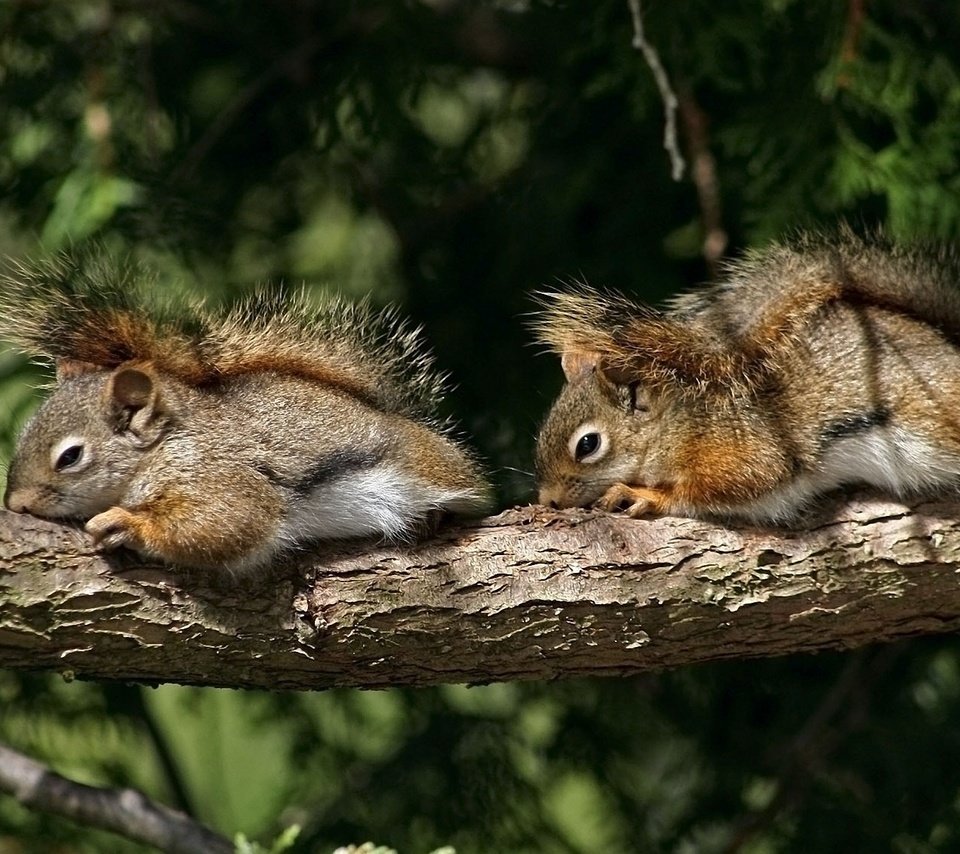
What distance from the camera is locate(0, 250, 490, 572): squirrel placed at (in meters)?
2.99

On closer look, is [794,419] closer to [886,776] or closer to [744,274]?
[744,274]

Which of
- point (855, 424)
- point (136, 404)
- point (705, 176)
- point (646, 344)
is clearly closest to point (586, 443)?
point (646, 344)

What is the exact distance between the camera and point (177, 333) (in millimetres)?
3295

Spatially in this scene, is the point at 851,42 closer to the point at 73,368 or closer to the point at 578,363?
the point at 578,363

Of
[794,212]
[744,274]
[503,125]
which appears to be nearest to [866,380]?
[744,274]

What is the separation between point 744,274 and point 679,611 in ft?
3.00

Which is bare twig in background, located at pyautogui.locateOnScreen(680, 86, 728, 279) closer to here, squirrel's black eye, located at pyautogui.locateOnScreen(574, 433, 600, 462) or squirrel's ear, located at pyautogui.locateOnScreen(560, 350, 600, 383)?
squirrel's ear, located at pyautogui.locateOnScreen(560, 350, 600, 383)

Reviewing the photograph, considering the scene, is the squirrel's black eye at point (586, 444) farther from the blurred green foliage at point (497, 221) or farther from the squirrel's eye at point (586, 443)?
the blurred green foliage at point (497, 221)

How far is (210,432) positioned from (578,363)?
3.11 feet

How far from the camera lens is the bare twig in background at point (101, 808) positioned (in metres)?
3.54

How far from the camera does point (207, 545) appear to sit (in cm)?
290

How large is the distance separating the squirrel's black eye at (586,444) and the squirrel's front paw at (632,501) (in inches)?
5.9

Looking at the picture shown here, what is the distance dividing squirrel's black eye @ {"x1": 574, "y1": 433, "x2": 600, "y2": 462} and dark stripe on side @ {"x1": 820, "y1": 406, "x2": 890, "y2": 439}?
0.52 metres

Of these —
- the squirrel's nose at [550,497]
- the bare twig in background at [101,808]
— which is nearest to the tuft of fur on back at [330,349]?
the squirrel's nose at [550,497]
